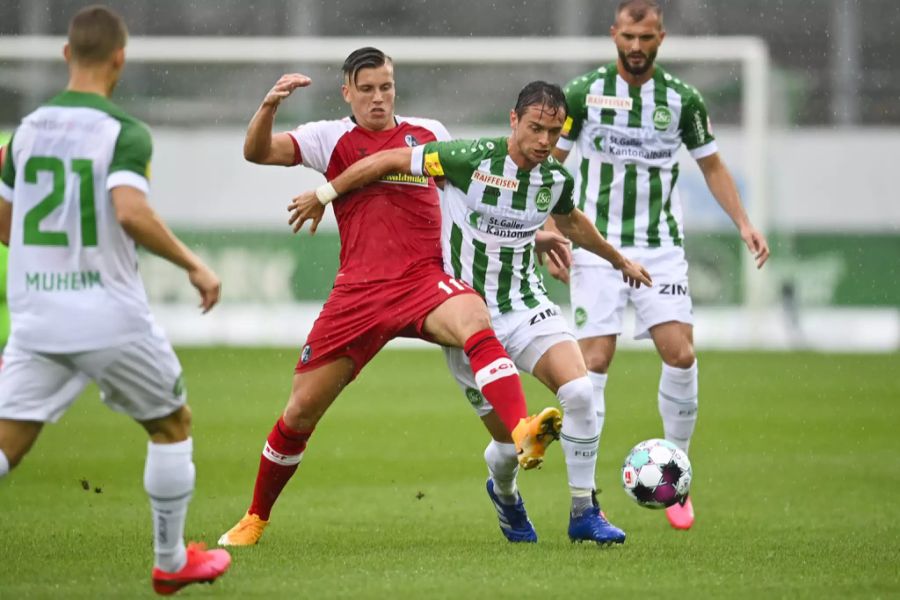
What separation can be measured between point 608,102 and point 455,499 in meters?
2.66

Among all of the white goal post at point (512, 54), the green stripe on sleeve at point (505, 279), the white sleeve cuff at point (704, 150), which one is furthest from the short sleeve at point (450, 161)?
the white goal post at point (512, 54)

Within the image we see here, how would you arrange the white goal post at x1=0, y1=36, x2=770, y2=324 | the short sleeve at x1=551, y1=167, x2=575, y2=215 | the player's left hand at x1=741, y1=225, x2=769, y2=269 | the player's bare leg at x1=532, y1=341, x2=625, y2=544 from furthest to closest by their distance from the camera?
the white goal post at x1=0, y1=36, x2=770, y2=324
the player's left hand at x1=741, y1=225, x2=769, y2=269
the short sleeve at x1=551, y1=167, x2=575, y2=215
the player's bare leg at x1=532, y1=341, x2=625, y2=544

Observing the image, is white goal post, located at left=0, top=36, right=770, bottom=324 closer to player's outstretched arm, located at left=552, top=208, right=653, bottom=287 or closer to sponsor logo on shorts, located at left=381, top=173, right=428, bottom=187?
player's outstretched arm, located at left=552, top=208, right=653, bottom=287

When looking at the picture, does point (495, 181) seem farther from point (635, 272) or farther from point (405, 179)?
point (635, 272)

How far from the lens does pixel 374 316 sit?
22.0 feet

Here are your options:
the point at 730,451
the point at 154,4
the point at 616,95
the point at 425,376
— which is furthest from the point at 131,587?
the point at 154,4

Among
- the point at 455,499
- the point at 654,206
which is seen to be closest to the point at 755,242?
the point at 654,206

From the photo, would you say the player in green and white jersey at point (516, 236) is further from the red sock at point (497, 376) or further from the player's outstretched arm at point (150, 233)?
the player's outstretched arm at point (150, 233)

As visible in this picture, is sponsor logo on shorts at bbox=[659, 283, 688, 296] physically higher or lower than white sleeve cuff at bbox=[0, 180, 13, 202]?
lower

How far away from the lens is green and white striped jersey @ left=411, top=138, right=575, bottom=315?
6.68 m

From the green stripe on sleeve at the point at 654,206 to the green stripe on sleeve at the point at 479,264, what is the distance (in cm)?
152

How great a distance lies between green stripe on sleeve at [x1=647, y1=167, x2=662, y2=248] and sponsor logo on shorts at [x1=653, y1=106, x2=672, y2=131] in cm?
24

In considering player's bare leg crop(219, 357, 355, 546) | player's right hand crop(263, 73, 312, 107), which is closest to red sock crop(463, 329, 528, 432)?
player's bare leg crop(219, 357, 355, 546)

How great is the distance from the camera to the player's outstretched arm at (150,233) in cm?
483
